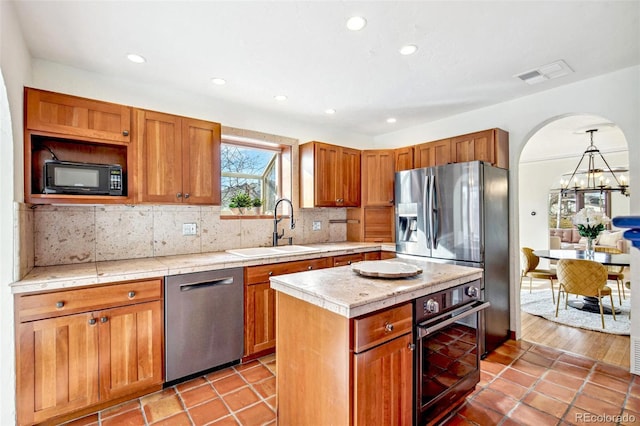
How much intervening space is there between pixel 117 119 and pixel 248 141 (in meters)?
1.42

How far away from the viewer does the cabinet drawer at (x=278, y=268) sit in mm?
2691

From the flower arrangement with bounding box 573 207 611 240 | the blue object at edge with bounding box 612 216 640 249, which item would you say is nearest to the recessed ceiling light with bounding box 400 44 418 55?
the blue object at edge with bounding box 612 216 640 249

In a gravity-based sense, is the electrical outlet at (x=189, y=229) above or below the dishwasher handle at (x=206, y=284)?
above

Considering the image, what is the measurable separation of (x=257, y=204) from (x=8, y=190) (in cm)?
207

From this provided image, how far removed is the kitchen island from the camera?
1348 millimetres

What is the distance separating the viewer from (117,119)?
2.36m

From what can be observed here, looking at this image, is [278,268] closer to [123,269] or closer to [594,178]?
[123,269]

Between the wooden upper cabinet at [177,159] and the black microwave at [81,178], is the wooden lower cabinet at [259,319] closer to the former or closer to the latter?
the wooden upper cabinet at [177,159]

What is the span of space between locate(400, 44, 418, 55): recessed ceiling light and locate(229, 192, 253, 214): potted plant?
7.07 ft

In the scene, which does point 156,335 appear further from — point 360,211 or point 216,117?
point 360,211

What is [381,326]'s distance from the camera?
57.1 inches

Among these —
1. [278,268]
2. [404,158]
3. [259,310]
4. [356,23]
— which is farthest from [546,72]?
[259,310]

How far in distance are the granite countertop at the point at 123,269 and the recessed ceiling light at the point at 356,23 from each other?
6.41 feet

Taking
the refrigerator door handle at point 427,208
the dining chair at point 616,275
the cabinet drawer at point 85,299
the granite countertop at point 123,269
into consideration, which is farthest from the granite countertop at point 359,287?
the dining chair at point 616,275
